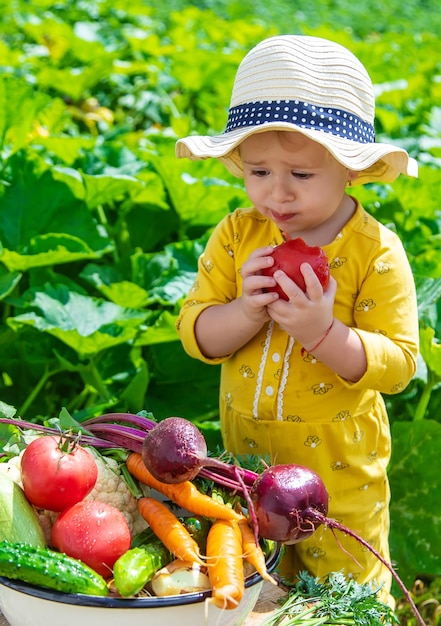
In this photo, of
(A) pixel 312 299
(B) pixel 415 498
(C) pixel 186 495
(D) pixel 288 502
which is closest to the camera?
(D) pixel 288 502

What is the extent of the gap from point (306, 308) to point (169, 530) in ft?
1.97

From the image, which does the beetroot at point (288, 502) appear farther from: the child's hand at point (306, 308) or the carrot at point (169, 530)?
the child's hand at point (306, 308)

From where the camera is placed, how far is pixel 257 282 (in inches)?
91.7

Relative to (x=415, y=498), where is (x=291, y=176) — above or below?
above

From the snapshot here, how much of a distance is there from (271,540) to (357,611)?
0.26 meters

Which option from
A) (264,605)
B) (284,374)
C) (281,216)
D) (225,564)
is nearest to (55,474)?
(225,564)

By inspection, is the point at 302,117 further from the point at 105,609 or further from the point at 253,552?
the point at 105,609

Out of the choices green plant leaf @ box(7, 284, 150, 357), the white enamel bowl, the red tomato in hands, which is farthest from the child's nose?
green plant leaf @ box(7, 284, 150, 357)

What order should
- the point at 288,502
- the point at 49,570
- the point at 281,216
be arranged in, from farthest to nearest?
the point at 281,216 → the point at 288,502 → the point at 49,570

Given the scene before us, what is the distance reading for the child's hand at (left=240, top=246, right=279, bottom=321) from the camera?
91.6 inches

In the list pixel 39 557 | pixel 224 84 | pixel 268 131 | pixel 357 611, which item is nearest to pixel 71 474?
pixel 39 557

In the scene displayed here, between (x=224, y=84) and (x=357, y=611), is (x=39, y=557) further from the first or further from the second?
(x=224, y=84)

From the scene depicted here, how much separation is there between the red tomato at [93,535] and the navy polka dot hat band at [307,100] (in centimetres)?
89

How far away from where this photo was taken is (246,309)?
2.41 metres
